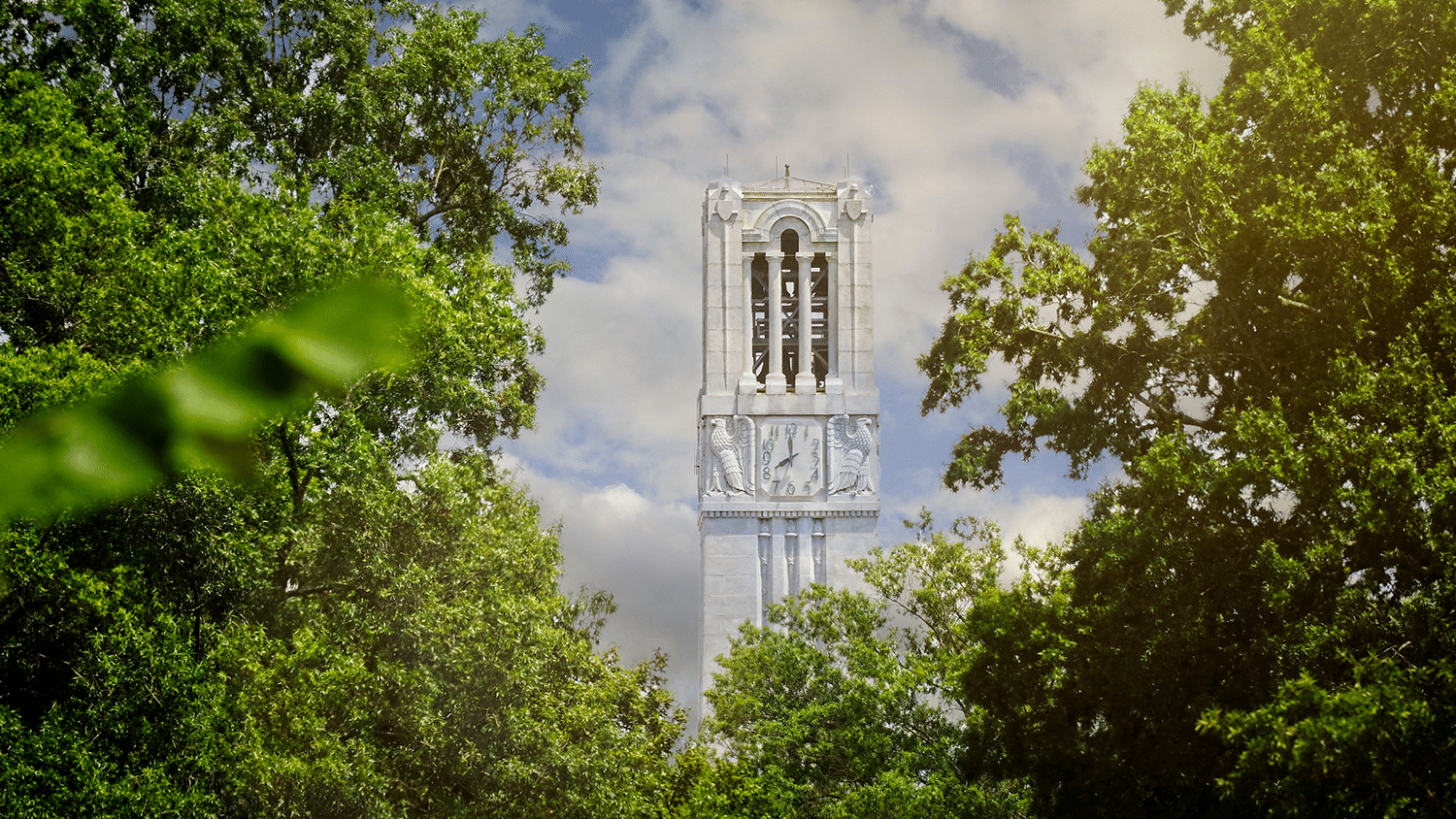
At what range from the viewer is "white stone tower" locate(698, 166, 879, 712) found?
48938 millimetres

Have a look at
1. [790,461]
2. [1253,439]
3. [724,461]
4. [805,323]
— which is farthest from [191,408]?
[805,323]

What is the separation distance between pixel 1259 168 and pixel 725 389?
35.6 metres

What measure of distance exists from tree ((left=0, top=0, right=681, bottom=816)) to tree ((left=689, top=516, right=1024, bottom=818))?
3.08 meters

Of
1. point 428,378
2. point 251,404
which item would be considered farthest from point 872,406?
point 251,404

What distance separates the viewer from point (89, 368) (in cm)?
1392

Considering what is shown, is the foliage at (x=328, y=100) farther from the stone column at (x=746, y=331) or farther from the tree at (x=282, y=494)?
the stone column at (x=746, y=331)

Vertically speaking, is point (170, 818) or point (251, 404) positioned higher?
point (170, 818)

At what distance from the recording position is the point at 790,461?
49.7 meters

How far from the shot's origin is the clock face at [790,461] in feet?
163

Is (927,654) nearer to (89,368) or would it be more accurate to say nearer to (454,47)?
(454,47)

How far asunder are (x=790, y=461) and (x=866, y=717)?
24.0m

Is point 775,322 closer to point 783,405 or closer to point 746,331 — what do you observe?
point 746,331

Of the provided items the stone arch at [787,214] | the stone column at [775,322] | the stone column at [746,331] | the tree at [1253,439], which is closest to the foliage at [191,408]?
the tree at [1253,439]

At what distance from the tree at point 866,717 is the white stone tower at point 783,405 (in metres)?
19.3
